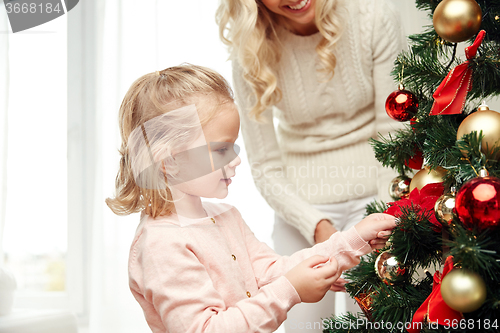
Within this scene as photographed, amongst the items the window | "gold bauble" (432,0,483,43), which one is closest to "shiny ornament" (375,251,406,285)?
"gold bauble" (432,0,483,43)

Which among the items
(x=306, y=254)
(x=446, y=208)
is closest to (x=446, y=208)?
(x=446, y=208)

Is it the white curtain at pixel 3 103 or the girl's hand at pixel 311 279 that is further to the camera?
the white curtain at pixel 3 103

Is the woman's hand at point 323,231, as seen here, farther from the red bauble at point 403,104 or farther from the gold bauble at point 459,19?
the gold bauble at point 459,19

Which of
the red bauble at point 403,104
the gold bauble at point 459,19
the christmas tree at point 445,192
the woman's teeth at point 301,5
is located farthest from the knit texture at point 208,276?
the woman's teeth at point 301,5

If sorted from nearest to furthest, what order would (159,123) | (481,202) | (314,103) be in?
(481,202) < (159,123) < (314,103)

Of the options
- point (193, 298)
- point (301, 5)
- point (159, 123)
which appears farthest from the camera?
point (301, 5)

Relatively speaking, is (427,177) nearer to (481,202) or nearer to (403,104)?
(403,104)

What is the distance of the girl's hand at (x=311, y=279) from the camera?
2.21 feet

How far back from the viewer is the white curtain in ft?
5.08

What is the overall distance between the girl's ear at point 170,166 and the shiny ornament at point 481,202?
0.48 metres

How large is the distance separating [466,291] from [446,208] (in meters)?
0.11

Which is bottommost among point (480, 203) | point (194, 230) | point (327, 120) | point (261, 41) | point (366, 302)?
point (366, 302)

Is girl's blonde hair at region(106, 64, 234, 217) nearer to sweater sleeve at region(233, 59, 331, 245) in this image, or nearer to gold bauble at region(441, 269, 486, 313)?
sweater sleeve at region(233, 59, 331, 245)

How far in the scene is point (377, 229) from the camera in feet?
2.28
